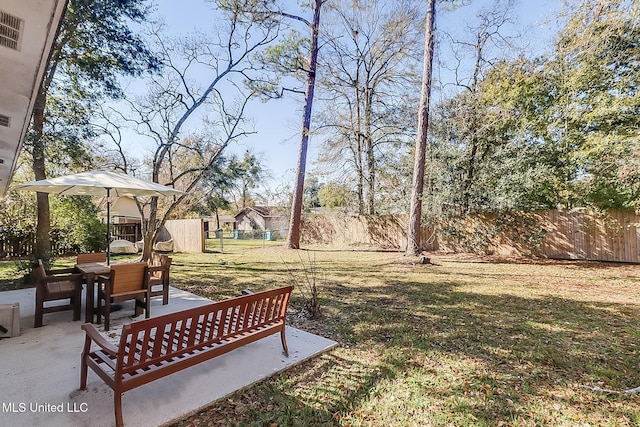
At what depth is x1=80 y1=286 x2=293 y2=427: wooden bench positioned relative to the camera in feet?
6.57

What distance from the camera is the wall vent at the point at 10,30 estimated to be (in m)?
1.77

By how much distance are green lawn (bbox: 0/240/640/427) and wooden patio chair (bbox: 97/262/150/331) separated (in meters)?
1.65

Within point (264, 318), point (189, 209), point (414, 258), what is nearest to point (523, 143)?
point (414, 258)

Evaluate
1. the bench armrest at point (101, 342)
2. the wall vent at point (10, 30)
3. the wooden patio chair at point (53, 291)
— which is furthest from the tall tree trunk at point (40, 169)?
the bench armrest at point (101, 342)

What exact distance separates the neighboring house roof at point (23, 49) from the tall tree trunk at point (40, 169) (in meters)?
4.17

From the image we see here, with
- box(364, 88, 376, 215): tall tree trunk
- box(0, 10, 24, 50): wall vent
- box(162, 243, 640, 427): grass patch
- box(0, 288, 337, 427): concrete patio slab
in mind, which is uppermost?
box(364, 88, 376, 215): tall tree trunk

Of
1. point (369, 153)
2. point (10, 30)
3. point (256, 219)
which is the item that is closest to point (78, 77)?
point (10, 30)

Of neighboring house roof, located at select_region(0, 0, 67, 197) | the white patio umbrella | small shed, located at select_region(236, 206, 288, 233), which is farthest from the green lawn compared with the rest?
small shed, located at select_region(236, 206, 288, 233)

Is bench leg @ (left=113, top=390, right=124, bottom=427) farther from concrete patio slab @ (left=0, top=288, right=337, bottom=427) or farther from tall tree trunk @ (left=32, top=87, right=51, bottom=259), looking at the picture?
tall tree trunk @ (left=32, top=87, right=51, bottom=259)

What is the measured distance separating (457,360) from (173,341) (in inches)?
110

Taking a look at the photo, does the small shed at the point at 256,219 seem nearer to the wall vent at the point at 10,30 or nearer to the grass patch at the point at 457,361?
the grass patch at the point at 457,361

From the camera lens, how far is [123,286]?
12.9 ft

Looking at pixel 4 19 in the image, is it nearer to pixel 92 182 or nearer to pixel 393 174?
pixel 92 182

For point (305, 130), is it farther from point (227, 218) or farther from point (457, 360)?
point (227, 218)
